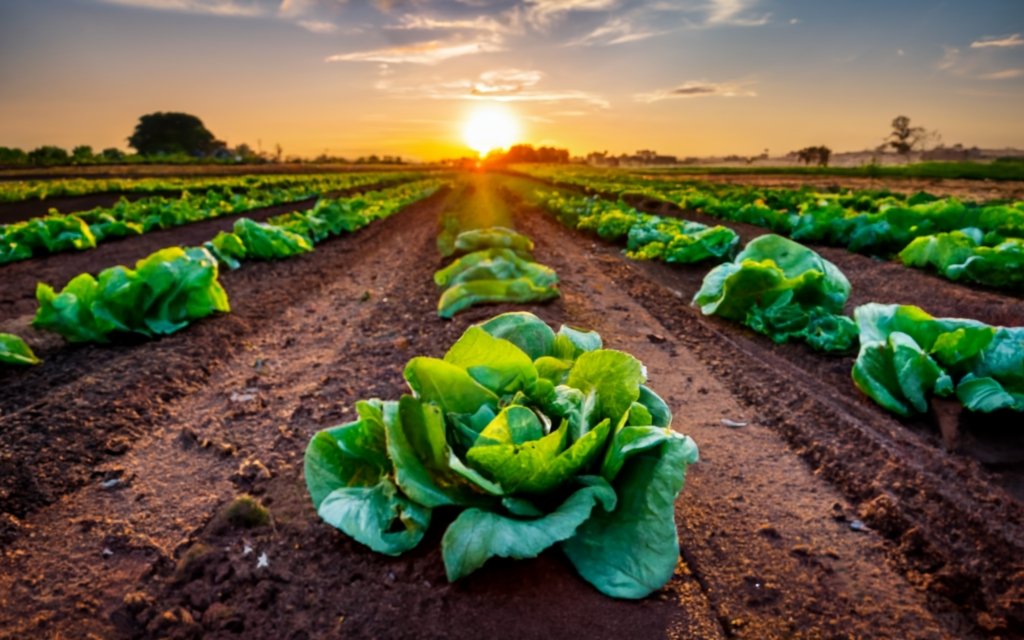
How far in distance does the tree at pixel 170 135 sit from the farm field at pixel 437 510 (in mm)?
112566

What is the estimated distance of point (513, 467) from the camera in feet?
7.66

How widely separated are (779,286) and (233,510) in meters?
5.10

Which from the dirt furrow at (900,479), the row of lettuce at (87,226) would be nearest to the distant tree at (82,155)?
the row of lettuce at (87,226)

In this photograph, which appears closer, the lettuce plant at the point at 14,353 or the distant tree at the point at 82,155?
the lettuce plant at the point at 14,353

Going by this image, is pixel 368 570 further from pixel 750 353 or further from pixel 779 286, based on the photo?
pixel 779 286

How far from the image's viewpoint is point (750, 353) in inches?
225

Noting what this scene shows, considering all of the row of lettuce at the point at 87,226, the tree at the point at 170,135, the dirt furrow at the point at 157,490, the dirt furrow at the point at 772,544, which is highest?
the tree at the point at 170,135

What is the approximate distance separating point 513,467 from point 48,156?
241 ft

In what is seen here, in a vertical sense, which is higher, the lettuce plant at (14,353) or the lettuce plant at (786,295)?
the lettuce plant at (786,295)

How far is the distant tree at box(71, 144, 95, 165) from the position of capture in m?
60.7

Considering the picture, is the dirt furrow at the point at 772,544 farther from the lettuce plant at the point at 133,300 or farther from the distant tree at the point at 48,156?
the distant tree at the point at 48,156

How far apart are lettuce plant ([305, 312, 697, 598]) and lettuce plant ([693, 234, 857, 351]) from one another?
11.4ft

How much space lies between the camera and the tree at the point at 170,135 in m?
104


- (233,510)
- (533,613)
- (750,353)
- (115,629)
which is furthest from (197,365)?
(750,353)
